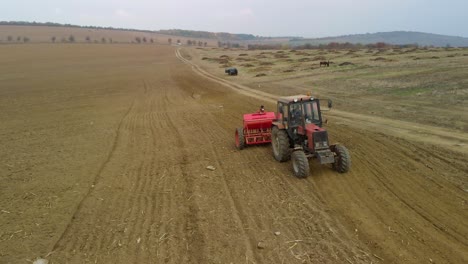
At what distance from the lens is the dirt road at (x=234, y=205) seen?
7.08m

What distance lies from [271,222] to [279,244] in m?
0.88

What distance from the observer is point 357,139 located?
13664 mm

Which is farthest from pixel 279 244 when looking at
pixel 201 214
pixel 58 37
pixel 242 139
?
pixel 58 37

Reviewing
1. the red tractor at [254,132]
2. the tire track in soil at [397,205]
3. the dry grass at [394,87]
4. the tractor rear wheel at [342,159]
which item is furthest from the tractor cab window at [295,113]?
the dry grass at [394,87]

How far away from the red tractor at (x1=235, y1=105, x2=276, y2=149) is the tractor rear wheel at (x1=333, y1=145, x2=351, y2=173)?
→ 3.59 m

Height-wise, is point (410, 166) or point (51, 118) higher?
point (410, 166)

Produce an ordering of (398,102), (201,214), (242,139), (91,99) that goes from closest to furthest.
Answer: (201,214) → (242,139) → (398,102) → (91,99)

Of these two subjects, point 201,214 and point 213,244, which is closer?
point 213,244

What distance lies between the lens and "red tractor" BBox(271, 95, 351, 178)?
396 inches

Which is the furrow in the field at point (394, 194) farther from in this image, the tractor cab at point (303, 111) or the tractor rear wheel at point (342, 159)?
the tractor cab at point (303, 111)

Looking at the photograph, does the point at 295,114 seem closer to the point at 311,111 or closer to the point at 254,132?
the point at 311,111

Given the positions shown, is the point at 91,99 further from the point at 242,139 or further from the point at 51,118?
the point at 242,139

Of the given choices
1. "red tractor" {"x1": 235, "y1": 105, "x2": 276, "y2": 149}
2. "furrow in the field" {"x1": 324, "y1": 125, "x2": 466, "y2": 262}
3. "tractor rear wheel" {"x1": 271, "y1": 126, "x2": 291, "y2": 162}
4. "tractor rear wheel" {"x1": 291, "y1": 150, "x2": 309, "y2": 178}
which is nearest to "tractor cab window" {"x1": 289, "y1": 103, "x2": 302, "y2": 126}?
"tractor rear wheel" {"x1": 271, "y1": 126, "x2": 291, "y2": 162}

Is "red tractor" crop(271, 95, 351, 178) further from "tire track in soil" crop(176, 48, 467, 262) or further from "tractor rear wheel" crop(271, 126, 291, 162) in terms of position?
"tire track in soil" crop(176, 48, 467, 262)
